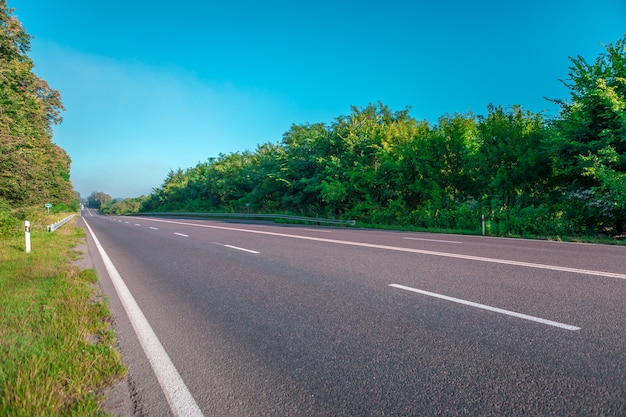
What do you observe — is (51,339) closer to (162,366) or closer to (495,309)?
(162,366)

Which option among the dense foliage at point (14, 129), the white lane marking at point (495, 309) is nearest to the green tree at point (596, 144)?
the white lane marking at point (495, 309)

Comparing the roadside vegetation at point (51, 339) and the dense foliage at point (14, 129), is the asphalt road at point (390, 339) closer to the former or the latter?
the roadside vegetation at point (51, 339)

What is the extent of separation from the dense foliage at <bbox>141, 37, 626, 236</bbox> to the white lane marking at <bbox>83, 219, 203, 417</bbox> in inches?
587

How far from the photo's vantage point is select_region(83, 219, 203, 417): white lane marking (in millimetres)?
2592

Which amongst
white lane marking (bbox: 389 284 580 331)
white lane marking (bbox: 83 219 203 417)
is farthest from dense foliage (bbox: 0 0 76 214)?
white lane marking (bbox: 389 284 580 331)

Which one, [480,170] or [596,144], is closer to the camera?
[596,144]

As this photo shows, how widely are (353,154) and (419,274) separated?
2213 centimetres

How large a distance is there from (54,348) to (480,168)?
19.4m

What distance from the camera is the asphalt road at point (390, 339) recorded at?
2.55 metres

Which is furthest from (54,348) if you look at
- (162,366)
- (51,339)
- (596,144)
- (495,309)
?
(596,144)

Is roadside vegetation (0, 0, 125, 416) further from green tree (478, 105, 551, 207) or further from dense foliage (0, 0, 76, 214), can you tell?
green tree (478, 105, 551, 207)

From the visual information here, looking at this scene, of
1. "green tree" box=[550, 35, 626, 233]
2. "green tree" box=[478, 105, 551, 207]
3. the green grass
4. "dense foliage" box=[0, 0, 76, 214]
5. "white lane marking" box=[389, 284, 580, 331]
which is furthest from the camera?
"green tree" box=[478, 105, 551, 207]

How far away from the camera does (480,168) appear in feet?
61.3

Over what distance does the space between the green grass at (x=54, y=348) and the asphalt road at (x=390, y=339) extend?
27 cm
